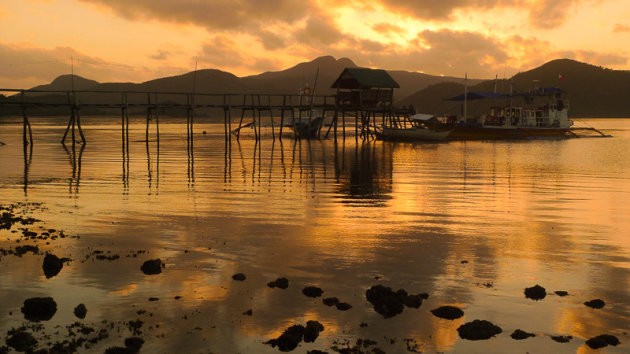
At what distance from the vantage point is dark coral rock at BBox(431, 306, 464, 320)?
10.2m

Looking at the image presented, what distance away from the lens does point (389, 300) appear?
34.3 ft

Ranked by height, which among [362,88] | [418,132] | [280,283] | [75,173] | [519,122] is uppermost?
[362,88]

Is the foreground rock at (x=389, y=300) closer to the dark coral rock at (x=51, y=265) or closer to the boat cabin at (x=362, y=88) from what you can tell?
the dark coral rock at (x=51, y=265)

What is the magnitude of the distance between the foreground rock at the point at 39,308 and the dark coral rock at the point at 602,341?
8.66 meters

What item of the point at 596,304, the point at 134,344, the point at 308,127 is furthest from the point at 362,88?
the point at 134,344

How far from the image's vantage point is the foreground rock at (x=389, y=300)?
1036 cm

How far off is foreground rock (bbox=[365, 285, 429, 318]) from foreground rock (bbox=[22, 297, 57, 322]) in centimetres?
552

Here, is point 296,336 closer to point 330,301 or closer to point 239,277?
point 330,301

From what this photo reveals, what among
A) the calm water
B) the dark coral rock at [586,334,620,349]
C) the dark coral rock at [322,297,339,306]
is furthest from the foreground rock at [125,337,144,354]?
the dark coral rock at [586,334,620,349]

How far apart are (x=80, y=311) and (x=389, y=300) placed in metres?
5.28

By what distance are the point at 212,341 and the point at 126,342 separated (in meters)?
1.26

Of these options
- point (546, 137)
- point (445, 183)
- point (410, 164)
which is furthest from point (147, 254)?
point (546, 137)

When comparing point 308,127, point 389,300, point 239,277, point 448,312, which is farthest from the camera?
point 308,127

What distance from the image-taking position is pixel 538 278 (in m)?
12.5
